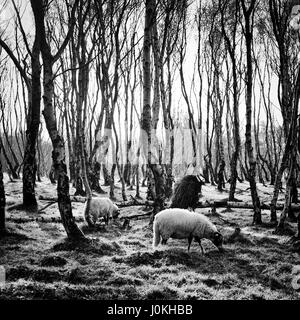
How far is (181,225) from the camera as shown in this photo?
24.7ft

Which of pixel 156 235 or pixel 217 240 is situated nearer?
pixel 217 240

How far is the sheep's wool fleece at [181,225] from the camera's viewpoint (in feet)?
24.8

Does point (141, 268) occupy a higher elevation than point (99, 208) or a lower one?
lower

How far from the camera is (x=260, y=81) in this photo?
982 inches

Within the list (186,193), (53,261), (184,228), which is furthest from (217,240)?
(186,193)

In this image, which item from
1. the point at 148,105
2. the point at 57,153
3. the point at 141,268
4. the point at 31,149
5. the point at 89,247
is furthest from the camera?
the point at 31,149

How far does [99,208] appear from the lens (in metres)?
10.3

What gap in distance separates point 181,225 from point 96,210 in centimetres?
365

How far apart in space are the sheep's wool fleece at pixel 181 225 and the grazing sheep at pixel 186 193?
4.12 metres

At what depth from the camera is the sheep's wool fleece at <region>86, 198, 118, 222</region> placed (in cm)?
1017

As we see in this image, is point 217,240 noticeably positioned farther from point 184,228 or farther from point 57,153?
point 57,153

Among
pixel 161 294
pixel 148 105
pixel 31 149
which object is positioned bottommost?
pixel 161 294

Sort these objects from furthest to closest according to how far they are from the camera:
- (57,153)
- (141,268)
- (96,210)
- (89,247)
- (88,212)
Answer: (96,210)
(88,212)
(57,153)
(89,247)
(141,268)

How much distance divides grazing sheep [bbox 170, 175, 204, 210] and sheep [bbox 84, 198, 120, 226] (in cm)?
249
